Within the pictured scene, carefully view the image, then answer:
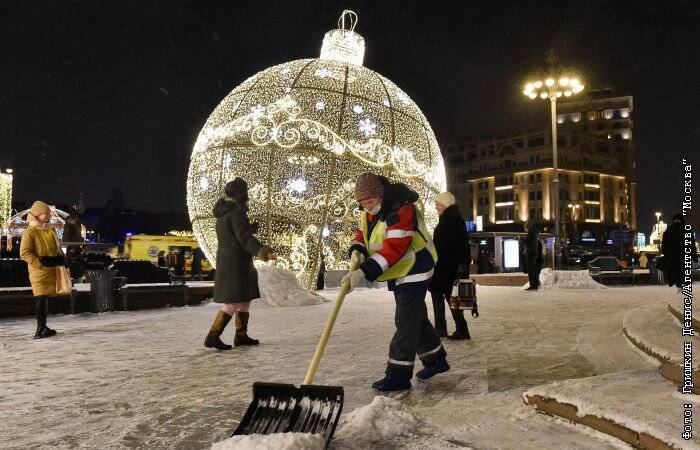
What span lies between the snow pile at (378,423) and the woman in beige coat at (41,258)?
5153 millimetres

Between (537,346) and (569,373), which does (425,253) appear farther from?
(537,346)

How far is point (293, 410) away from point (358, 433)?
0.34 meters

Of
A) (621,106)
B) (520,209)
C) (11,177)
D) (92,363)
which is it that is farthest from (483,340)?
(621,106)

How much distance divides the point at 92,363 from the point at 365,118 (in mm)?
6502

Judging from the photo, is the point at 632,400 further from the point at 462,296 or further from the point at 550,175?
the point at 550,175

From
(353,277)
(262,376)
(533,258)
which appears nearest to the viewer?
(353,277)

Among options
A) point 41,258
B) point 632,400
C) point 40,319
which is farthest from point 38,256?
point 632,400

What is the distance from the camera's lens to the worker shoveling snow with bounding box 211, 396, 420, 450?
2.40m

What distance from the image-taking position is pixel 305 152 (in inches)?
383

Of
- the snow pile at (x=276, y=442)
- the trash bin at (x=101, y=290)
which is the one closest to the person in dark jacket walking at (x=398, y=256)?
the snow pile at (x=276, y=442)

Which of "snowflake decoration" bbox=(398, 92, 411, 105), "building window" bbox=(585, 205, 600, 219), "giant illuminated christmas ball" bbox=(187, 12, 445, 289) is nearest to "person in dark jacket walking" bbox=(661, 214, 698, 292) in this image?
"giant illuminated christmas ball" bbox=(187, 12, 445, 289)

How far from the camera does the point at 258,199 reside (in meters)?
9.66

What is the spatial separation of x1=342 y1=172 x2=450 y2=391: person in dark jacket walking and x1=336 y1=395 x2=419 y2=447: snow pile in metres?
0.74

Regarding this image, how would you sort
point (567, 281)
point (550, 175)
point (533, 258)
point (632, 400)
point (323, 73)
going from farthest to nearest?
point (550, 175)
point (567, 281)
point (533, 258)
point (323, 73)
point (632, 400)
